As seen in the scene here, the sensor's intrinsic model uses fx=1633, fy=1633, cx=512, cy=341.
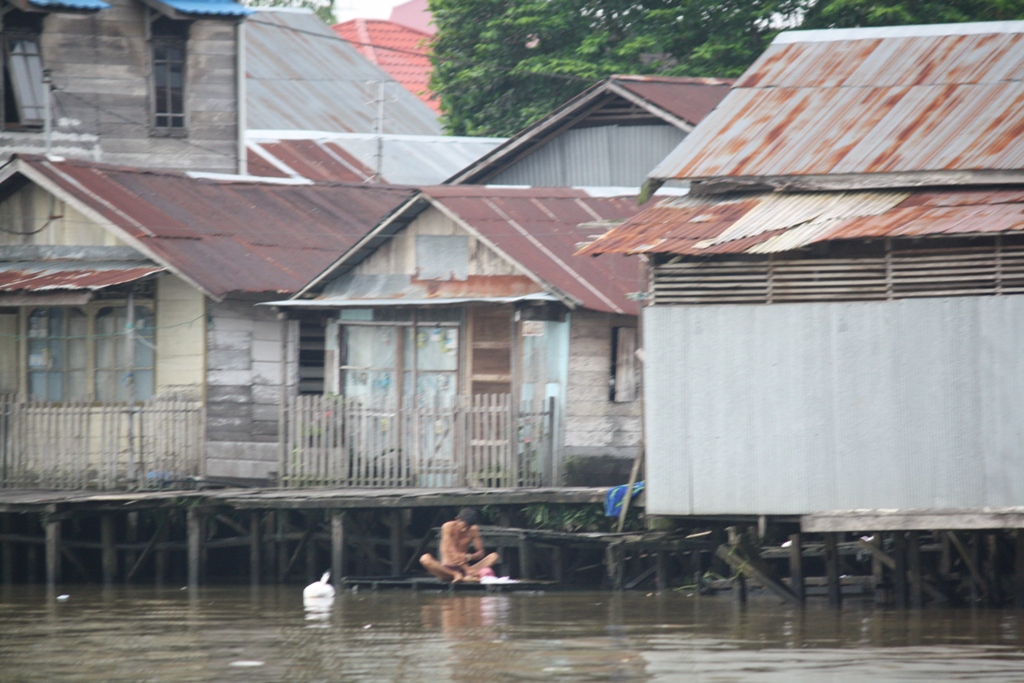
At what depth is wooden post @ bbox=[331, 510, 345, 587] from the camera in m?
17.5

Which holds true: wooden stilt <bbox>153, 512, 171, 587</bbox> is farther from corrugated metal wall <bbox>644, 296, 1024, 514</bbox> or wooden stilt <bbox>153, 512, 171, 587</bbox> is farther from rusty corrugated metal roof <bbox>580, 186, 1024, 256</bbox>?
rusty corrugated metal roof <bbox>580, 186, 1024, 256</bbox>

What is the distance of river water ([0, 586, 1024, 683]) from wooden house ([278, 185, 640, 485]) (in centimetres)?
162

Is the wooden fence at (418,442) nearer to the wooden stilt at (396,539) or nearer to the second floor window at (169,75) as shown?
the wooden stilt at (396,539)

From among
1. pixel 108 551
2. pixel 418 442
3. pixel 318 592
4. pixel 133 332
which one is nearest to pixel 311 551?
pixel 418 442

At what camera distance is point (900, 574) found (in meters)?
14.8

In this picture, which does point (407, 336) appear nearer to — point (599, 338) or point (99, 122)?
point (599, 338)

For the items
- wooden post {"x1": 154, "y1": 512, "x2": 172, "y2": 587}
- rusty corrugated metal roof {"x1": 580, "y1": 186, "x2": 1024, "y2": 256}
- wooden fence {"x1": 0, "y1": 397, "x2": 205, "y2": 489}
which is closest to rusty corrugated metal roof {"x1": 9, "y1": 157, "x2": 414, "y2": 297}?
wooden fence {"x1": 0, "y1": 397, "x2": 205, "y2": 489}

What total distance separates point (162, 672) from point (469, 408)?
5962mm

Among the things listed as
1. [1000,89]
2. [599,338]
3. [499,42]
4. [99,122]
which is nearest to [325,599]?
[599,338]

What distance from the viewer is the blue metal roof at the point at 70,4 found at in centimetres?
2173

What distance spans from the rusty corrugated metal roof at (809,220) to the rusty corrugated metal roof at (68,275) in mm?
6287

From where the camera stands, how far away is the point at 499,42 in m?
27.2

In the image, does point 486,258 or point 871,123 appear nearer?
point 871,123

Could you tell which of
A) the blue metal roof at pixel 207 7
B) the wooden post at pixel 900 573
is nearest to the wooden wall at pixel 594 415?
the wooden post at pixel 900 573
